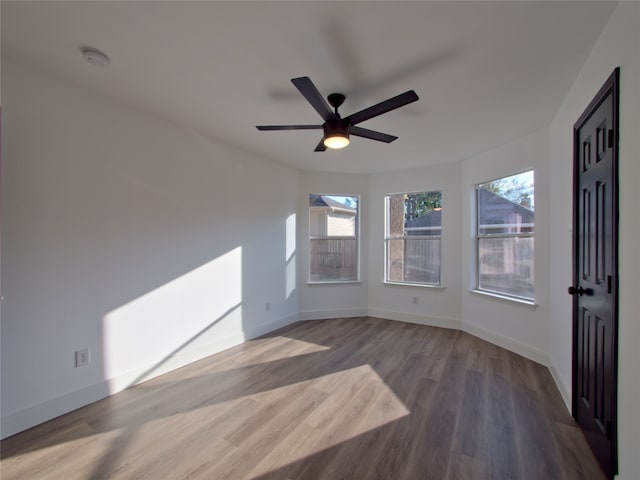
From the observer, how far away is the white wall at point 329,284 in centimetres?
472

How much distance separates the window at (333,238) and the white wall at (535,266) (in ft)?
5.77

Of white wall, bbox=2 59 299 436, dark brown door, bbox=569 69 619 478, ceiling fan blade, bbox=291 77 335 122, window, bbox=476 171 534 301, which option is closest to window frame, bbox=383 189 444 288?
window, bbox=476 171 534 301

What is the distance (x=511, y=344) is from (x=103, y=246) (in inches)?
174

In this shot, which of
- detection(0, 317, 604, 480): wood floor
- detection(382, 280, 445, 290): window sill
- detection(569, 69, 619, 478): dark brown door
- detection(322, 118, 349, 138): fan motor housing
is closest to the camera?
detection(569, 69, 619, 478): dark brown door

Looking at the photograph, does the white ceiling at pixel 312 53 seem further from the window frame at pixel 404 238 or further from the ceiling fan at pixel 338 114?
the window frame at pixel 404 238

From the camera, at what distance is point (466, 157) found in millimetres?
4051

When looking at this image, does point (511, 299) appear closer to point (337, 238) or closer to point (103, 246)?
point (337, 238)

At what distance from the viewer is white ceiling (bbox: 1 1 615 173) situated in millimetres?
1512

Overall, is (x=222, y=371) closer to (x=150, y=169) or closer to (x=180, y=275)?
(x=180, y=275)

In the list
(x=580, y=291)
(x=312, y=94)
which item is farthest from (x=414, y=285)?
(x=312, y=94)

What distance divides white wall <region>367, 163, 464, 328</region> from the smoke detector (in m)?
3.88

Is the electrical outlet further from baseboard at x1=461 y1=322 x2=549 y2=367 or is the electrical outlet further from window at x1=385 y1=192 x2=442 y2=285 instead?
baseboard at x1=461 y1=322 x2=549 y2=367

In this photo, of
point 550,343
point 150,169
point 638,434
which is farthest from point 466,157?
point 150,169

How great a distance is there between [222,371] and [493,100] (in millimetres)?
3571
